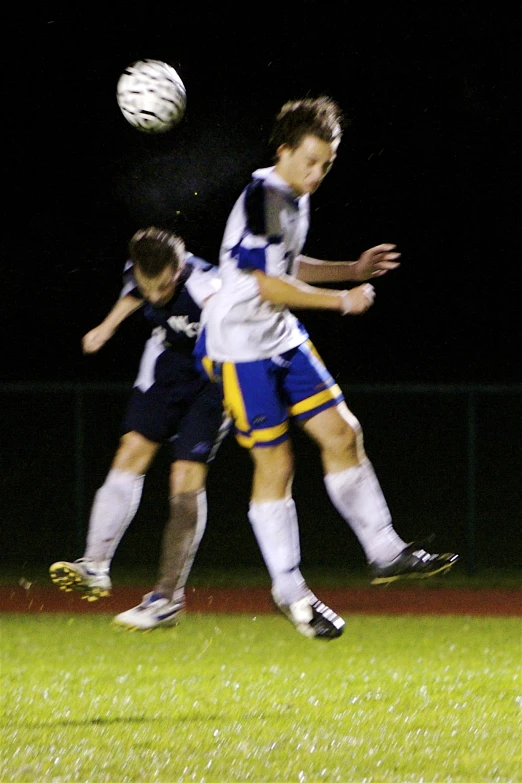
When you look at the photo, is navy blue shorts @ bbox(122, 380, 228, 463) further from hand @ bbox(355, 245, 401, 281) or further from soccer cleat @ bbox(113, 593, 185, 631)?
hand @ bbox(355, 245, 401, 281)

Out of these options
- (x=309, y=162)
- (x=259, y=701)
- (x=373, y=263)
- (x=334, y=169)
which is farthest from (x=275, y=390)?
(x=334, y=169)

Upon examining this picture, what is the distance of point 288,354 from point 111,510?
3.51 ft

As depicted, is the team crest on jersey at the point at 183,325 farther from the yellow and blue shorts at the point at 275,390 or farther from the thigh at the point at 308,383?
the thigh at the point at 308,383

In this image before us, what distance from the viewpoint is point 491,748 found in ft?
25.9

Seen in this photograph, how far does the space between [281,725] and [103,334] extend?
5.14m

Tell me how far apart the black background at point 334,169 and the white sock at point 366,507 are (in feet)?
53.1

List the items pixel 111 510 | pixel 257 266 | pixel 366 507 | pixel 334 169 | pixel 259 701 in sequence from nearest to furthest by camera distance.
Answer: pixel 257 266
pixel 366 507
pixel 111 510
pixel 259 701
pixel 334 169

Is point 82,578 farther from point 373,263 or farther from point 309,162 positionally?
point 309,162

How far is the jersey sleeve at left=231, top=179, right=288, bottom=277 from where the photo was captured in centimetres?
338

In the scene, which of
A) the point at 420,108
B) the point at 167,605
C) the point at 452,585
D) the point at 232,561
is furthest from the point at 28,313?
the point at 167,605

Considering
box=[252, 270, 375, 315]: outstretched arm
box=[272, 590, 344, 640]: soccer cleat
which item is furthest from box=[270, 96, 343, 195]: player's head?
box=[272, 590, 344, 640]: soccer cleat

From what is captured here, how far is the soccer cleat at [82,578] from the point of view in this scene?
13.7ft

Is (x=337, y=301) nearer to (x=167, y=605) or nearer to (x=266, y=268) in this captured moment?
(x=266, y=268)

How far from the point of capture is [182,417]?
4.14 m
